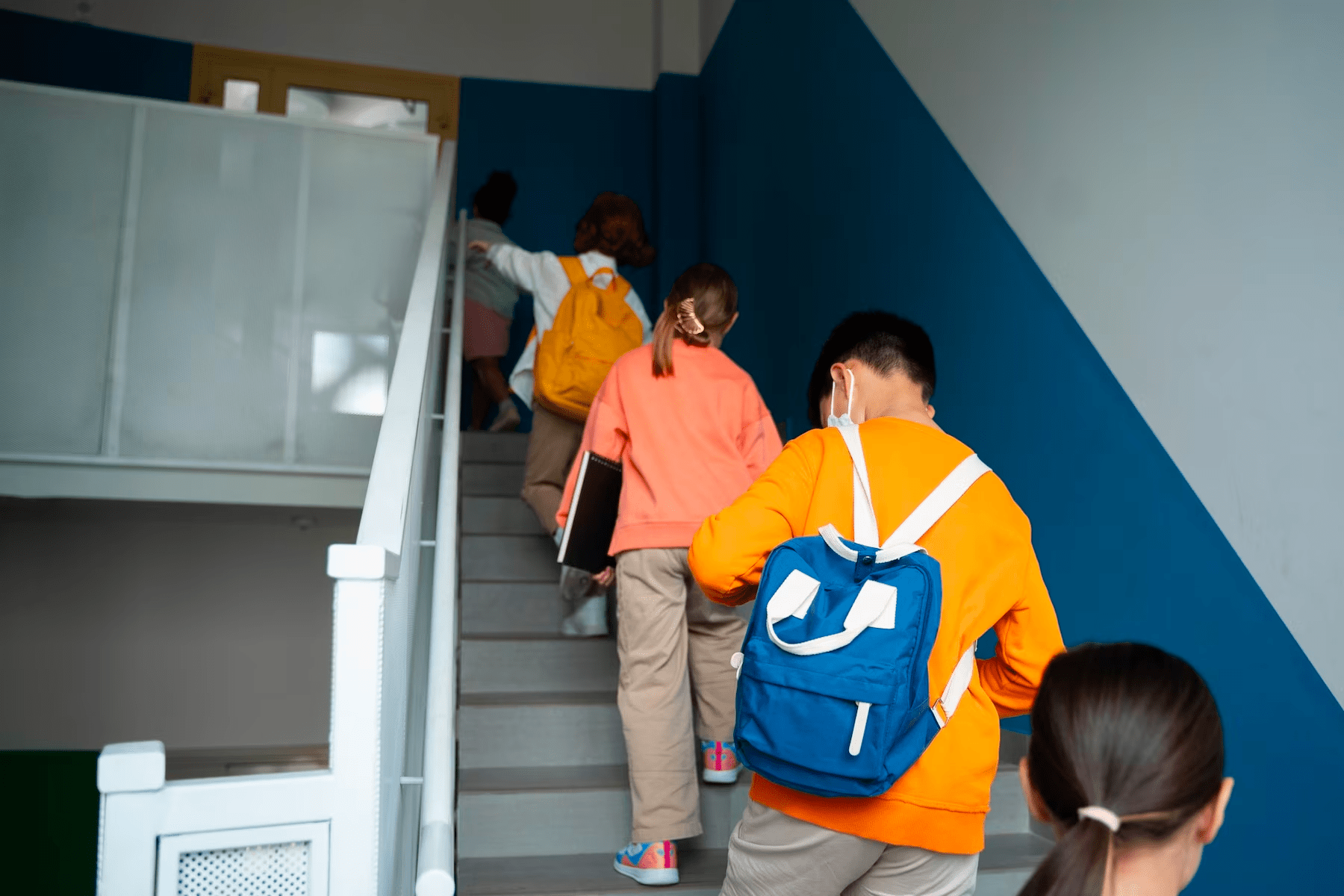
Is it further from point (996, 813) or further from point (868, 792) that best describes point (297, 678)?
point (868, 792)

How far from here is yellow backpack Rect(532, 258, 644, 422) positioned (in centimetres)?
291

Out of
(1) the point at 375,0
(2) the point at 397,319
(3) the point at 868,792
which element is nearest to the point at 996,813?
(3) the point at 868,792

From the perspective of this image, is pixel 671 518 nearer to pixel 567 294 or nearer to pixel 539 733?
pixel 539 733

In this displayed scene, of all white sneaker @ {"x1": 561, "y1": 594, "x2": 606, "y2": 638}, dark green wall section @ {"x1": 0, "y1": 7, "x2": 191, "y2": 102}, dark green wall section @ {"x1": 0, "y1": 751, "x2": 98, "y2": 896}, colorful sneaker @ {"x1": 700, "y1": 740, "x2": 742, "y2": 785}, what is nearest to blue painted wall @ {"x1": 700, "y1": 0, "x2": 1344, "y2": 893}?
colorful sneaker @ {"x1": 700, "y1": 740, "x2": 742, "y2": 785}

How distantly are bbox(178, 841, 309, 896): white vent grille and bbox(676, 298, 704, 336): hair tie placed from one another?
147 centimetres

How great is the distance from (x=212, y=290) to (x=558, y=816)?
8.61 ft

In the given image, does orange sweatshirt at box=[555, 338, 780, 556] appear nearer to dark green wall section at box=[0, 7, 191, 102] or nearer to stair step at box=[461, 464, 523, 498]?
stair step at box=[461, 464, 523, 498]

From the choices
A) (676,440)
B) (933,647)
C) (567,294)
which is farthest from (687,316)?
(933,647)

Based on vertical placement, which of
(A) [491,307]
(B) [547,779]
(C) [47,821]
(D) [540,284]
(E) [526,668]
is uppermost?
(A) [491,307]

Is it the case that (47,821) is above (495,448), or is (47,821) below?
below

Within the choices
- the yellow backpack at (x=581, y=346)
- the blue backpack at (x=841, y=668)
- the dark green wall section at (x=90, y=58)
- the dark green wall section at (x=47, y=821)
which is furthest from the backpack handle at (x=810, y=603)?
the dark green wall section at (x=90, y=58)

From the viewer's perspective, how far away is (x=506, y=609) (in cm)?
307

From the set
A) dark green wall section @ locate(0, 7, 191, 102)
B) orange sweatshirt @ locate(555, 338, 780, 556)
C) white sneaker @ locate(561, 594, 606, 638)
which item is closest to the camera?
orange sweatshirt @ locate(555, 338, 780, 556)

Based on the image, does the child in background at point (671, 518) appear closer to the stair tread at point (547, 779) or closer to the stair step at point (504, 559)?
the stair tread at point (547, 779)
